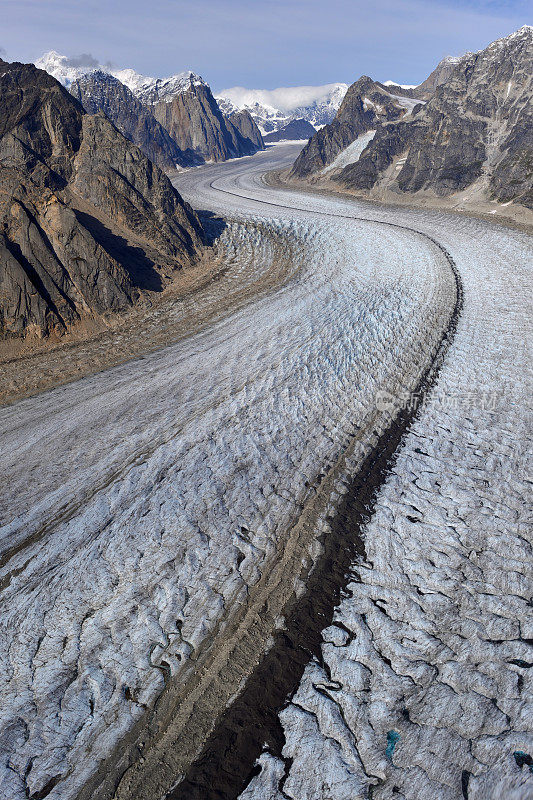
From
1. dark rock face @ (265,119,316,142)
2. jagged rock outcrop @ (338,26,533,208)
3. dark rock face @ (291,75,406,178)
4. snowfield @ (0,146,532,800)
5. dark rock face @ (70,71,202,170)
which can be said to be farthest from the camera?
dark rock face @ (265,119,316,142)

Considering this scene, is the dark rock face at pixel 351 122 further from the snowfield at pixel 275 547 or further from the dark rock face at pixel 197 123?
the snowfield at pixel 275 547

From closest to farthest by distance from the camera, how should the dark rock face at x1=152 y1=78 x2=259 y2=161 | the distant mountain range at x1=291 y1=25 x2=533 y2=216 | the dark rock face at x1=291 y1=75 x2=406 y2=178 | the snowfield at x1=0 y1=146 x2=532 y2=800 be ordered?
the snowfield at x1=0 y1=146 x2=532 y2=800 < the distant mountain range at x1=291 y1=25 x2=533 y2=216 < the dark rock face at x1=291 y1=75 x2=406 y2=178 < the dark rock face at x1=152 y1=78 x2=259 y2=161

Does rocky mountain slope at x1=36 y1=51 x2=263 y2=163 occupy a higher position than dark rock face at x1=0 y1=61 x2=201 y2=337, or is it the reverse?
rocky mountain slope at x1=36 y1=51 x2=263 y2=163

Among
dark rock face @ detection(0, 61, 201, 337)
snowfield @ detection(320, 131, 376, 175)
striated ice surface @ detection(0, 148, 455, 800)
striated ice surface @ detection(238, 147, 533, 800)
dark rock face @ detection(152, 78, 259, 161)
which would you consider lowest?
striated ice surface @ detection(238, 147, 533, 800)

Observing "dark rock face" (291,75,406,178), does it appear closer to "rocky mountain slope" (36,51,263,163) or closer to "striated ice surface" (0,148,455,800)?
"rocky mountain slope" (36,51,263,163)

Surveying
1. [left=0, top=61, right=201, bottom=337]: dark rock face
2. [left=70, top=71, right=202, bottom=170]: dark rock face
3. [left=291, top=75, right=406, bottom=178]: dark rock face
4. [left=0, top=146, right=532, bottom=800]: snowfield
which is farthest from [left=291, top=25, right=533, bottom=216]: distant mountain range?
[left=70, top=71, right=202, bottom=170]: dark rock face

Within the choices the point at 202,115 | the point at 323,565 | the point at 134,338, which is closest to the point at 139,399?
the point at 134,338

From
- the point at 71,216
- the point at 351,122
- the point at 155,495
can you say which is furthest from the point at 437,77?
the point at 155,495
